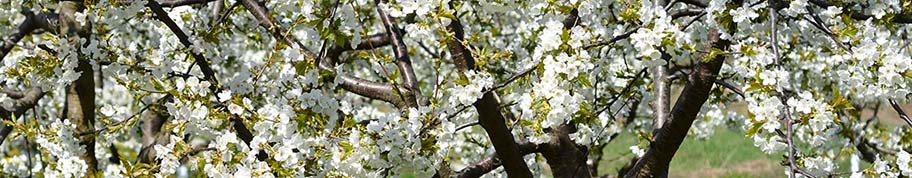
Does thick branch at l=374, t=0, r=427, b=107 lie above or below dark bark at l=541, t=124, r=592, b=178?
above

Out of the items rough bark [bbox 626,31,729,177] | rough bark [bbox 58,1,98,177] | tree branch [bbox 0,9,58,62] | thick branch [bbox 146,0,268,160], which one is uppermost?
tree branch [bbox 0,9,58,62]

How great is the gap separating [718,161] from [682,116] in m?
8.47

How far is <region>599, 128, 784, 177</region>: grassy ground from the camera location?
10.5m

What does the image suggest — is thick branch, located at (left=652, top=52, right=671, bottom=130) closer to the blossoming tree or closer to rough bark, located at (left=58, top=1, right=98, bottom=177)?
the blossoming tree

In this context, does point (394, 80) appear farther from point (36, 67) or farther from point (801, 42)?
point (801, 42)

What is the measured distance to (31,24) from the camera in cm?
458

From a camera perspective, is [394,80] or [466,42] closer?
[466,42]

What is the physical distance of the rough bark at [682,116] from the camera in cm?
320

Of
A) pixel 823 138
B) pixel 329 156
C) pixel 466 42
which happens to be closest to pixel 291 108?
pixel 329 156

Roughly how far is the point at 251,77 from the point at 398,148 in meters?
0.85

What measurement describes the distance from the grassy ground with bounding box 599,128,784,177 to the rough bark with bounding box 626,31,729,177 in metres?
6.41

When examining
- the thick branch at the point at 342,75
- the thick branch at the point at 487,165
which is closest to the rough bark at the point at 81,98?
the thick branch at the point at 342,75

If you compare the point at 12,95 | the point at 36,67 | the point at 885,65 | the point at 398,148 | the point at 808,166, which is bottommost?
the point at 808,166

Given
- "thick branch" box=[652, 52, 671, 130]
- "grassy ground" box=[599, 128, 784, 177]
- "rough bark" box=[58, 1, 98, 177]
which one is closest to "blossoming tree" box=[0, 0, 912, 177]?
"thick branch" box=[652, 52, 671, 130]
